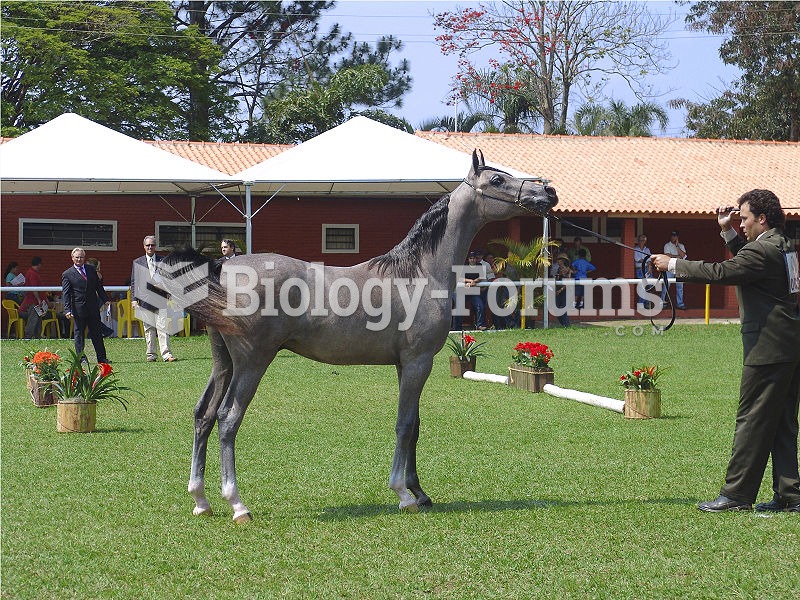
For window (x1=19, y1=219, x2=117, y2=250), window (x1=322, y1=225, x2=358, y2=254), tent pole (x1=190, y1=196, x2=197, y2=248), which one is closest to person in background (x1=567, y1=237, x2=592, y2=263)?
window (x1=322, y1=225, x2=358, y2=254)

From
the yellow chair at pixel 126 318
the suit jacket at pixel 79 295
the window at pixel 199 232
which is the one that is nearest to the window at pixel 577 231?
the window at pixel 199 232

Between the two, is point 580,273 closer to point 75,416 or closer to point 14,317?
point 14,317

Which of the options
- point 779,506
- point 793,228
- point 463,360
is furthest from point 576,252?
point 779,506

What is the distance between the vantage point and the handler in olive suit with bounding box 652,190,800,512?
6.75 meters

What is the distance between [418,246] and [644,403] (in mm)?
4782

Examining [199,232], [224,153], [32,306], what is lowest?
[32,306]

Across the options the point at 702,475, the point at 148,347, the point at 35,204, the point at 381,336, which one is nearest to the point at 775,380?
the point at 702,475

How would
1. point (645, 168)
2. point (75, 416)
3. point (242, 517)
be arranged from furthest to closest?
point (645, 168), point (75, 416), point (242, 517)

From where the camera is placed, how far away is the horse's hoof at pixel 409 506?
6.80 meters

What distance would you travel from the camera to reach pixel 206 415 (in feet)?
22.2

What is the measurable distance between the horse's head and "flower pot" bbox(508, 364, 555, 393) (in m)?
6.23

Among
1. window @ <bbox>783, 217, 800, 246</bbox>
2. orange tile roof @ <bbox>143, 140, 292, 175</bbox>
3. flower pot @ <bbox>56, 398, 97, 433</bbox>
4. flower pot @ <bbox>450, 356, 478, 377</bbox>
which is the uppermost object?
orange tile roof @ <bbox>143, 140, 292, 175</bbox>

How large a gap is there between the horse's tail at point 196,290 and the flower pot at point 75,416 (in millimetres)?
4035

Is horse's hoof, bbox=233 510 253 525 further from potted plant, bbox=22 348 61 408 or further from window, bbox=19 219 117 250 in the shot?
window, bbox=19 219 117 250
